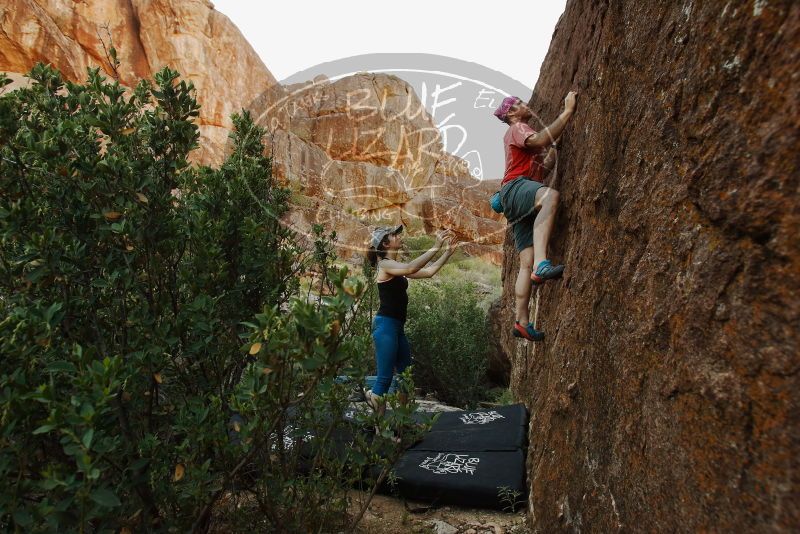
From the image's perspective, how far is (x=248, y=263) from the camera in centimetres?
229

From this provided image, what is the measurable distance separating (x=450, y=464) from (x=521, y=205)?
6.72 ft

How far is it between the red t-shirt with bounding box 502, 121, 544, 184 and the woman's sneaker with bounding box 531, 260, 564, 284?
0.73 m

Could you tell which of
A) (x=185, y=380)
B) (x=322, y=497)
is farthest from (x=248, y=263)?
(x=322, y=497)

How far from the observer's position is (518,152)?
3285 mm

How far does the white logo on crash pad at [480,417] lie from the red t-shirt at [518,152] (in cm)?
206

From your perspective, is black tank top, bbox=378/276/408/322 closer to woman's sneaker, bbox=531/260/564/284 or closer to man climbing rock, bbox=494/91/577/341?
man climbing rock, bbox=494/91/577/341

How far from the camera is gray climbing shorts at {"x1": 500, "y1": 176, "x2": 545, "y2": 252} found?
3156 mm

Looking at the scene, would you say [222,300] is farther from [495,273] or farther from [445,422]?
[495,273]

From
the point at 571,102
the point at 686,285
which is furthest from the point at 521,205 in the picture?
the point at 686,285

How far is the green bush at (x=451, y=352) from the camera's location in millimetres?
6594

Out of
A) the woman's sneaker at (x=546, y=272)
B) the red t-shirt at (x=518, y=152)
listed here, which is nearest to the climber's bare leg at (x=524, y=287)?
the woman's sneaker at (x=546, y=272)

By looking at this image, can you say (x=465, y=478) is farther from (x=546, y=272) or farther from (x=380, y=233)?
(x=380, y=233)

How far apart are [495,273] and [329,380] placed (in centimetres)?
1858

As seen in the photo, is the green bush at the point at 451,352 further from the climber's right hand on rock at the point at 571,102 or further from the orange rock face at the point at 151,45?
the orange rock face at the point at 151,45
